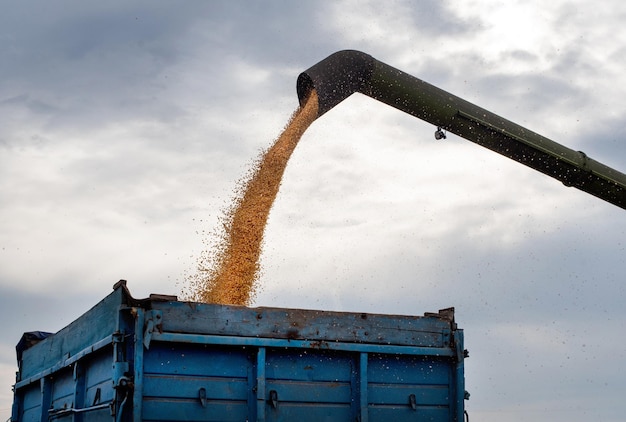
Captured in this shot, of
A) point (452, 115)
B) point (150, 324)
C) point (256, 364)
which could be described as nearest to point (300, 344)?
point (256, 364)

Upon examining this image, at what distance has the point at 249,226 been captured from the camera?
25.9 ft

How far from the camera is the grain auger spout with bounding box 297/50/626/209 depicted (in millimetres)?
7695

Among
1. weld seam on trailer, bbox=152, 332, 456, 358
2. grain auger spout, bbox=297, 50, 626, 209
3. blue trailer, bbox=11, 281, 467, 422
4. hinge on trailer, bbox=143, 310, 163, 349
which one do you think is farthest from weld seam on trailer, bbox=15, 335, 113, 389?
grain auger spout, bbox=297, 50, 626, 209

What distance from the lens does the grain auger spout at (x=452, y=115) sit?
770 cm

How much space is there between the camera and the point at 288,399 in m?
5.55

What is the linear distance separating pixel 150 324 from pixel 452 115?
164 inches

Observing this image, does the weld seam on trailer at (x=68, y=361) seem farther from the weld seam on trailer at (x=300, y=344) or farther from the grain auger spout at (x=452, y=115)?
the grain auger spout at (x=452, y=115)

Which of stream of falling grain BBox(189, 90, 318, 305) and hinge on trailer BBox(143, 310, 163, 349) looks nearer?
hinge on trailer BBox(143, 310, 163, 349)

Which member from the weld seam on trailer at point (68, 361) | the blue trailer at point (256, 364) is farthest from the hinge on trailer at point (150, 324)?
the weld seam on trailer at point (68, 361)

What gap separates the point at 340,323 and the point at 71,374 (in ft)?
7.31

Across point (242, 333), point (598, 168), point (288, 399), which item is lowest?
point (288, 399)

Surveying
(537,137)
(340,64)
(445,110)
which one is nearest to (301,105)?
Answer: (340,64)

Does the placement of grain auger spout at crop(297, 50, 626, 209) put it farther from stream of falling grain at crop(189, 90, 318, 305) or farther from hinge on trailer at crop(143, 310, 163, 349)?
hinge on trailer at crop(143, 310, 163, 349)

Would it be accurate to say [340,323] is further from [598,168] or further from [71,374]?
[598,168]
